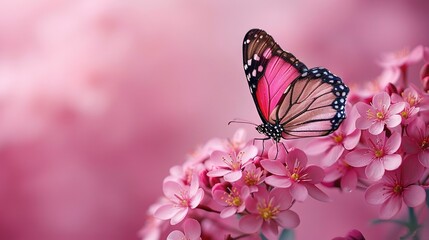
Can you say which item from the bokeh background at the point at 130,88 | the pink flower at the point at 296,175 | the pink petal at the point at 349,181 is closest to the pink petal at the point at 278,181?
the pink flower at the point at 296,175

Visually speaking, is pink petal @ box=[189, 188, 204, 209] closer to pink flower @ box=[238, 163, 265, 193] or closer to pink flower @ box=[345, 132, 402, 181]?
pink flower @ box=[238, 163, 265, 193]

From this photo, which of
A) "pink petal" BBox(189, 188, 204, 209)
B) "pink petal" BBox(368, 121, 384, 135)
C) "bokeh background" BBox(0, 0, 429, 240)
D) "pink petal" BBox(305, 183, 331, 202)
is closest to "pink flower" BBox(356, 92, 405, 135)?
"pink petal" BBox(368, 121, 384, 135)

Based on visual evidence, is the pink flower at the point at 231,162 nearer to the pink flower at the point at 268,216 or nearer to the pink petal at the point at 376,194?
the pink flower at the point at 268,216

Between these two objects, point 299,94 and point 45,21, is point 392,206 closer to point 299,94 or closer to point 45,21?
point 299,94

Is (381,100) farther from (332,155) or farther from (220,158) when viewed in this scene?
(220,158)

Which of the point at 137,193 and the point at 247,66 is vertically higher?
the point at 247,66

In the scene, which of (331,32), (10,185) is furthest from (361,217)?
(10,185)
